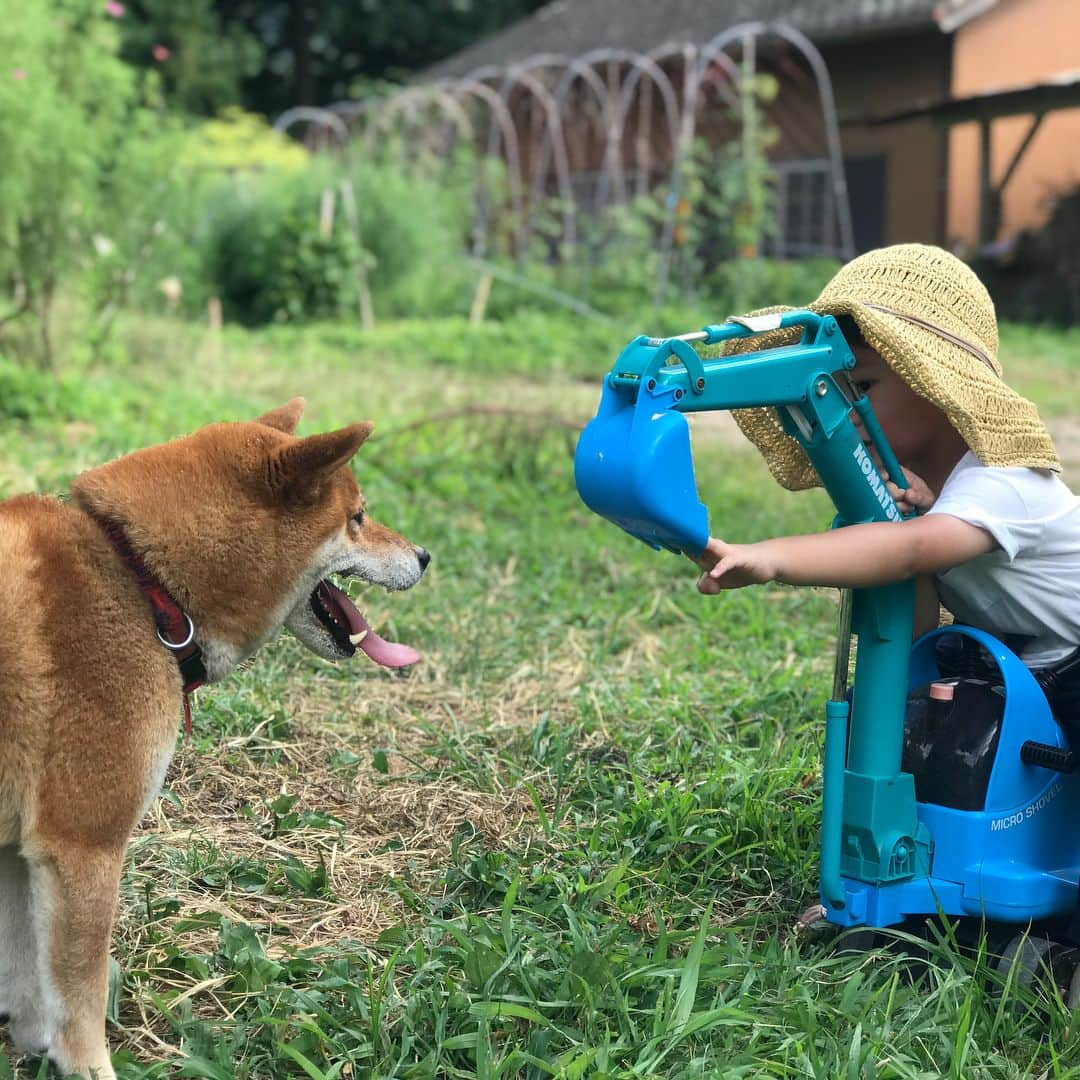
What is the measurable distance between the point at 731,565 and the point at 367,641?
34.5 inches

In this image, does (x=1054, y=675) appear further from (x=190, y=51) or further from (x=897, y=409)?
(x=190, y=51)

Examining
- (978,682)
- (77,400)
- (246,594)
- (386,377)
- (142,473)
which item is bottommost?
(386,377)

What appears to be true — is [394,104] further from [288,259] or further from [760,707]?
[760,707]

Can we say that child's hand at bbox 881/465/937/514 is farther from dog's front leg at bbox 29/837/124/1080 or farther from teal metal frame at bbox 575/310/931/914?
dog's front leg at bbox 29/837/124/1080

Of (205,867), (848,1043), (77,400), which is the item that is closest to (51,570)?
(205,867)

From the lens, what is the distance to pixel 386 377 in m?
9.84

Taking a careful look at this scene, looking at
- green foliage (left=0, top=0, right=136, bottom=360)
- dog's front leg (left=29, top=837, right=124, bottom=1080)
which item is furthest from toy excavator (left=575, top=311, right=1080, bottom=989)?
green foliage (left=0, top=0, right=136, bottom=360)

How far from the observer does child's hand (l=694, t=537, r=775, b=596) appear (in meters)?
2.25

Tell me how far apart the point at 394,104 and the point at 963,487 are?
16947 mm

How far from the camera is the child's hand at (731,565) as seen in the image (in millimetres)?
2248

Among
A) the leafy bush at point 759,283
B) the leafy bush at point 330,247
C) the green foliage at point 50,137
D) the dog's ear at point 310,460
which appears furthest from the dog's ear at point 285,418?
the leafy bush at point 330,247

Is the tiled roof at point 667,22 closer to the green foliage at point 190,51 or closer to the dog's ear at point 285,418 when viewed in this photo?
the green foliage at point 190,51

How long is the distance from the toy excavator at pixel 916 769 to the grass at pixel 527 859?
133 millimetres

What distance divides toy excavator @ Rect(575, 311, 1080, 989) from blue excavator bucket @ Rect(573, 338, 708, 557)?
262mm
